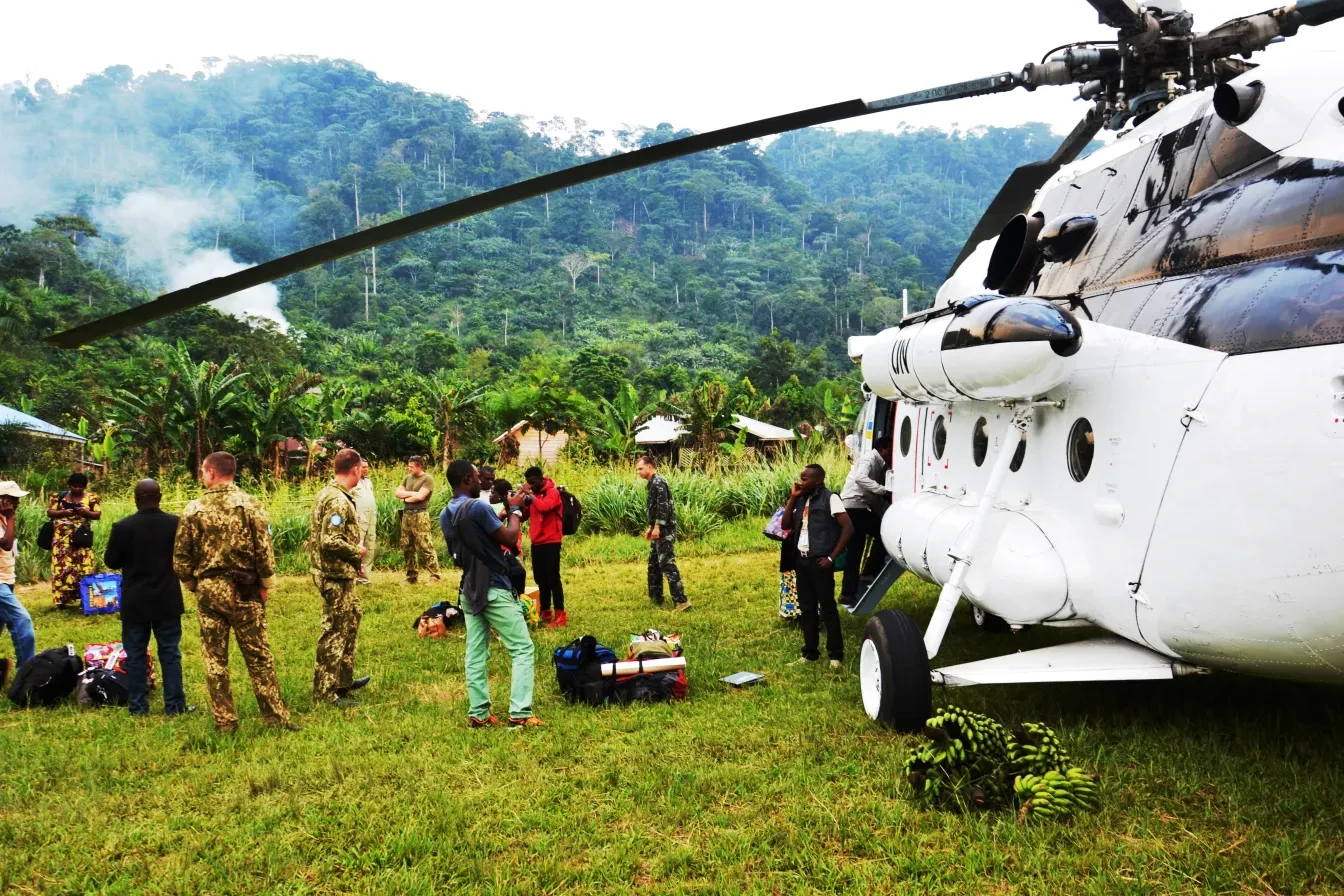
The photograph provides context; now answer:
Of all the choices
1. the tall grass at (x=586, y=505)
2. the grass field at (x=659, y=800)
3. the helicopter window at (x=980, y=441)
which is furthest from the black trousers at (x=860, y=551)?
the tall grass at (x=586, y=505)

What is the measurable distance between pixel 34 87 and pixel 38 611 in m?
185

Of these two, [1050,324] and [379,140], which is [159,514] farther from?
[379,140]

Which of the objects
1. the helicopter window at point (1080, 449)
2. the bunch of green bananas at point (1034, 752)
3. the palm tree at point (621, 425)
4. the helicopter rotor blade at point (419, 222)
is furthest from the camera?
the palm tree at point (621, 425)

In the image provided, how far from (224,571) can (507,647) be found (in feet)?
5.87

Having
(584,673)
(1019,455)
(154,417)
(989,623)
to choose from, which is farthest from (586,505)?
(1019,455)

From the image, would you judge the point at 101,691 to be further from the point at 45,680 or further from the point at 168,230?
the point at 168,230

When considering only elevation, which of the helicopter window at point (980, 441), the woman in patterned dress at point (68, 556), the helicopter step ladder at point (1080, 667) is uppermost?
the helicopter window at point (980, 441)

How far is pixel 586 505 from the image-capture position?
16500mm

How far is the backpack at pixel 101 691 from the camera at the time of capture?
6.77 m

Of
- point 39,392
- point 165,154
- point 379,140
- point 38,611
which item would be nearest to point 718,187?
point 379,140

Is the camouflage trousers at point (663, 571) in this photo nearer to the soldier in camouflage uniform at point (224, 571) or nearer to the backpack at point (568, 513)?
the backpack at point (568, 513)

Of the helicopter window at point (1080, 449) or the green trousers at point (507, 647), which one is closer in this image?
the helicopter window at point (1080, 449)

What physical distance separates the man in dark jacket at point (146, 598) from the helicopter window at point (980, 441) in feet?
17.4

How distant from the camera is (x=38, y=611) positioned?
1083 cm
